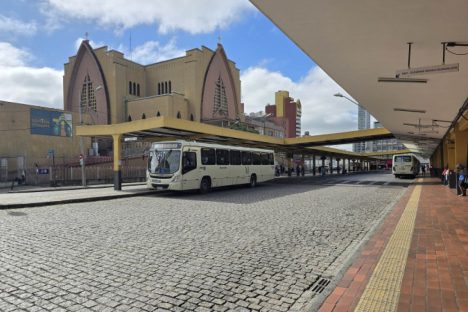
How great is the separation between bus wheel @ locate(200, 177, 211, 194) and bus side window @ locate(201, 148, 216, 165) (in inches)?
37.2

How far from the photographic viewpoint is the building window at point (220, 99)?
241ft

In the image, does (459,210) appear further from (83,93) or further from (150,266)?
(83,93)

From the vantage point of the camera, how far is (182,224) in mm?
8922

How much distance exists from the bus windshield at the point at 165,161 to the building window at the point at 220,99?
5522 cm

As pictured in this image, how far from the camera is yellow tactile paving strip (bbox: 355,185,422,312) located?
12.3ft

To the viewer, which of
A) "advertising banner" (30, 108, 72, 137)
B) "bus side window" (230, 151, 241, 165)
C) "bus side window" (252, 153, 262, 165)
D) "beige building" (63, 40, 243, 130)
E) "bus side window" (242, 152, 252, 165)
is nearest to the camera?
"bus side window" (230, 151, 241, 165)

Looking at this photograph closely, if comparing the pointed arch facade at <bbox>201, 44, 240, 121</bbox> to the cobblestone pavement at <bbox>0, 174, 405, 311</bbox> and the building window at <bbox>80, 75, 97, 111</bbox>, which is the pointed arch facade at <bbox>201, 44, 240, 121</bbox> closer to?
the building window at <bbox>80, 75, 97, 111</bbox>

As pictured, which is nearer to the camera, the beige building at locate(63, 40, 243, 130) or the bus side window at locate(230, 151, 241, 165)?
the bus side window at locate(230, 151, 241, 165)

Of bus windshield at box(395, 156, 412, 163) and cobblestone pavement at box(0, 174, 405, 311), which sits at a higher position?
bus windshield at box(395, 156, 412, 163)

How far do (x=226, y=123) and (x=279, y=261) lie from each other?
63263 mm

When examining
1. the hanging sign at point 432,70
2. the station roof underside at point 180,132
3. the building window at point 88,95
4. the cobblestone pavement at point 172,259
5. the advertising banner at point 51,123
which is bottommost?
the cobblestone pavement at point 172,259

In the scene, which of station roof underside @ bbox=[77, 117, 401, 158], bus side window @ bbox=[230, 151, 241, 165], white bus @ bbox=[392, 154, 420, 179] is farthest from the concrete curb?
white bus @ bbox=[392, 154, 420, 179]

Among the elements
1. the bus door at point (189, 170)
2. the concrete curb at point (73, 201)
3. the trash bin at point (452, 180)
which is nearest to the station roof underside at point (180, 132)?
the bus door at point (189, 170)

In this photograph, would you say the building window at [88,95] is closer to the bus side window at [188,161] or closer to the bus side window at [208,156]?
the bus side window at [208,156]
